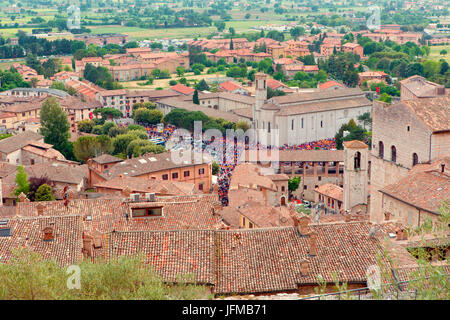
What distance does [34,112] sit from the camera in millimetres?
55562

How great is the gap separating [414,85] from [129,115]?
123ft

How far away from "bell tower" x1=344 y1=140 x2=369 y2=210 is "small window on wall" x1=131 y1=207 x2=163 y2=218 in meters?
13.5

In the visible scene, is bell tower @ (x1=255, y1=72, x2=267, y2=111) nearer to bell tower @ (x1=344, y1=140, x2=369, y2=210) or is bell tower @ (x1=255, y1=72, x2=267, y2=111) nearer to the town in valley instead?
the town in valley

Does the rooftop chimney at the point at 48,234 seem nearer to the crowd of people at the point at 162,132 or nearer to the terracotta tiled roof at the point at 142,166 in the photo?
the terracotta tiled roof at the point at 142,166

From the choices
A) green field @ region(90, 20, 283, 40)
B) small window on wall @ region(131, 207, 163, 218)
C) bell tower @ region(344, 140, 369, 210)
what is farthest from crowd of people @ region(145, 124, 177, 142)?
green field @ region(90, 20, 283, 40)

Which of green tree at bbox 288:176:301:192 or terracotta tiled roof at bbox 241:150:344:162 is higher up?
terracotta tiled roof at bbox 241:150:344:162

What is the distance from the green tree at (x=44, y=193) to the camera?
27703mm

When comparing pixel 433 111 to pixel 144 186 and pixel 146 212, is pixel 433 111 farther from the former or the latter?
pixel 146 212

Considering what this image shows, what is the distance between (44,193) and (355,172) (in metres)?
→ 12.9

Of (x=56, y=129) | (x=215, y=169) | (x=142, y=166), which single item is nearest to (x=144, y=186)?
(x=142, y=166)

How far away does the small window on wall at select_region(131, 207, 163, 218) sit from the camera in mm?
16995

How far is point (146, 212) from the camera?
17.1 metres

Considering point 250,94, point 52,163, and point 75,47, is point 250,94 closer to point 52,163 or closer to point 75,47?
point 52,163

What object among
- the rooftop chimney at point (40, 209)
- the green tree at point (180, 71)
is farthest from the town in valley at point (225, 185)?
the green tree at point (180, 71)
